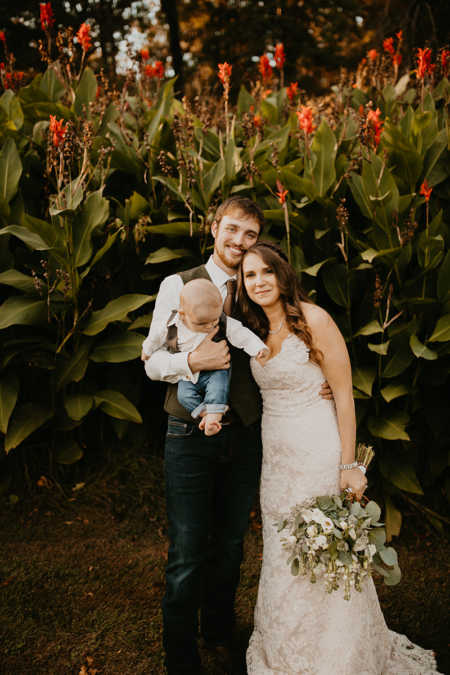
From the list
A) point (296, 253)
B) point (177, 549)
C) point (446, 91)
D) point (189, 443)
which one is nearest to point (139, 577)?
point (177, 549)

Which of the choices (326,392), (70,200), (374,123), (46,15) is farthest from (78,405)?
(46,15)

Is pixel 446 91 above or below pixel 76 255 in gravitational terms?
above

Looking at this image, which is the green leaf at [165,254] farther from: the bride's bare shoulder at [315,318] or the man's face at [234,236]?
the bride's bare shoulder at [315,318]

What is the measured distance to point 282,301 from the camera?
7.20ft

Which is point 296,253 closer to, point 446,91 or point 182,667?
point 446,91

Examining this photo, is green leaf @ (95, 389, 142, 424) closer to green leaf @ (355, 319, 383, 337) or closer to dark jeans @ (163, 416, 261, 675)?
dark jeans @ (163, 416, 261, 675)

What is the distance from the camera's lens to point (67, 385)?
136 inches

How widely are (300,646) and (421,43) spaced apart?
25.1 ft

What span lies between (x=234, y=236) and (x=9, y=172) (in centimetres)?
175

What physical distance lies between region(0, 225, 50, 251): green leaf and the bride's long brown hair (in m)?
1.36

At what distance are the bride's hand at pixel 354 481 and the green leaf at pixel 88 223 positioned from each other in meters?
1.91

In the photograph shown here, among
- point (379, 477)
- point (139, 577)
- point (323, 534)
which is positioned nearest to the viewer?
point (323, 534)

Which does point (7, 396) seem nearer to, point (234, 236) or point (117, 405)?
point (117, 405)

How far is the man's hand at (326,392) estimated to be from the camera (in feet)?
7.26
